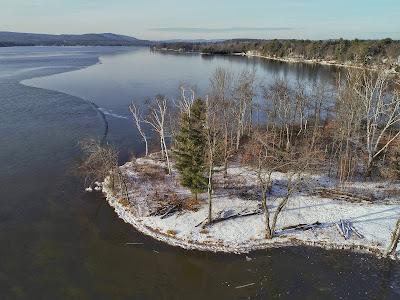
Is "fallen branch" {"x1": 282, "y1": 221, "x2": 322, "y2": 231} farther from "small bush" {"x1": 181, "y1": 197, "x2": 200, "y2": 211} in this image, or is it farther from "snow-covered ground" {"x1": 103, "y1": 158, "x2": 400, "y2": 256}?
"small bush" {"x1": 181, "y1": 197, "x2": 200, "y2": 211}

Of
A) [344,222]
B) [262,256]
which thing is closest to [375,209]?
[344,222]

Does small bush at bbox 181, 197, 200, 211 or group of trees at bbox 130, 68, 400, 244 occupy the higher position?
group of trees at bbox 130, 68, 400, 244

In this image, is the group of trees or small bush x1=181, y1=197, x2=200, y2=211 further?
small bush x1=181, y1=197, x2=200, y2=211

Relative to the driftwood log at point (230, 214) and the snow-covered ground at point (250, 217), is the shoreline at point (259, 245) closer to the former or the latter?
the snow-covered ground at point (250, 217)

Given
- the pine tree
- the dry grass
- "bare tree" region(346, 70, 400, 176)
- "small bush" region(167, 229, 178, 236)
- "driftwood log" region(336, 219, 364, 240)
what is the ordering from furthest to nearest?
1. "bare tree" region(346, 70, 400, 176)
2. the dry grass
3. the pine tree
4. "small bush" region(167, 229, 178, 236)
5. "driftwood log" region(336, 219, 364, 240)

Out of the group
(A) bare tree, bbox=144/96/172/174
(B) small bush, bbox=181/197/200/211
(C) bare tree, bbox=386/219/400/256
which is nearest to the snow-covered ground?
(B) small bush, bbox=181/197/200/211

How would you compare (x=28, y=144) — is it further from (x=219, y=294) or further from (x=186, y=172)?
(x=219, y=294)
